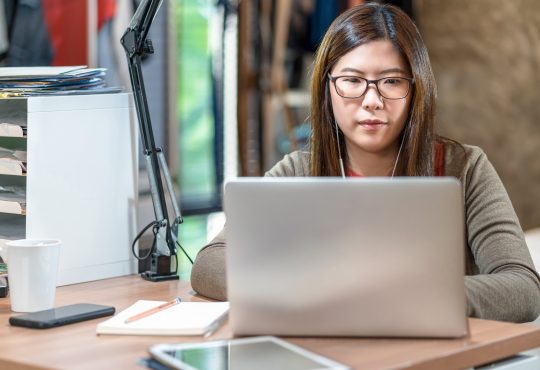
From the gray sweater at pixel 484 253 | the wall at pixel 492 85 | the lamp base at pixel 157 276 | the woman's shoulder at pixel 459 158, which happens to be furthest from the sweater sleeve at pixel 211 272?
the wall at pixel 492 85

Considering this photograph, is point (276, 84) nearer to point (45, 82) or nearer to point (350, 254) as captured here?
point (45, 82)

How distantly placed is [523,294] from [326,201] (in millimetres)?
559

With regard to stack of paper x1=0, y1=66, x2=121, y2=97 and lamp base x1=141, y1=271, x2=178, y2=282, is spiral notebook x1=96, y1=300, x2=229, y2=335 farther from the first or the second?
stack of paper x1=0, y1=66, x2=121, y2=97

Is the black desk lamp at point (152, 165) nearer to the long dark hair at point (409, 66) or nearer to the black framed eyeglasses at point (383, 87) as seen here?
the long dark hair at point (409, 66)

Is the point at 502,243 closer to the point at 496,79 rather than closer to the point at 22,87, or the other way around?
the point at 22,87

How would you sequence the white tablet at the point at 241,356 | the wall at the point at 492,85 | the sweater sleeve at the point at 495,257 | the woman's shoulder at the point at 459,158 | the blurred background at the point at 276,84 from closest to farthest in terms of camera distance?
1. the white tablet at the point at 241,356
2. the sweater sleeve at the point at 495,257
3. the woman's shoulder at the point at 459,158
4. the blurred background at the point at 276,84
5. the wall at the point at 492,85

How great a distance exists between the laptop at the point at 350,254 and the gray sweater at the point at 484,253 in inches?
10.2

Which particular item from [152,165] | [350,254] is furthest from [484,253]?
[152,165]

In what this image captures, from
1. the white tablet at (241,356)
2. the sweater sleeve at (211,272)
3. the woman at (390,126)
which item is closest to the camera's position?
the white tablet at (241,356)

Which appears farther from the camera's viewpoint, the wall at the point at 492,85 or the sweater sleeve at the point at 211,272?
the wall at the point at 492,85

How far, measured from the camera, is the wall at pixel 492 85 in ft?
17.6

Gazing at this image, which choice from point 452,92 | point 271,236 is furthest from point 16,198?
point 452,92

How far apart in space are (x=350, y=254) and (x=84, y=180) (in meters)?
0.90

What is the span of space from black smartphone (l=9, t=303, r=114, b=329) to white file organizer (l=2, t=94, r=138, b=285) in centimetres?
34
